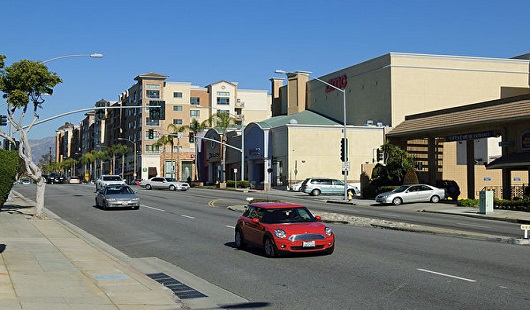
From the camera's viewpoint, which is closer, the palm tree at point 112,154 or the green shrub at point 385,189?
the green shrub at point 385,189

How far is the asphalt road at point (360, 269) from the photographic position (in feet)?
34.2

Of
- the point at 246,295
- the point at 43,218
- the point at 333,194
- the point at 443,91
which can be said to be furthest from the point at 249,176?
the point at 246,295

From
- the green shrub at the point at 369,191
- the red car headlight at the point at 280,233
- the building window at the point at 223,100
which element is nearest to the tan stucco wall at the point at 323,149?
the green shrub at the point at 369,191

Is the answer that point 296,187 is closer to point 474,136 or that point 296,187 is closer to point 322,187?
point 322,187

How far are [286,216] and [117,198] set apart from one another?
2022 centimetres

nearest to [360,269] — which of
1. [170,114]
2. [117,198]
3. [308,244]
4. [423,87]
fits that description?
[308,244]

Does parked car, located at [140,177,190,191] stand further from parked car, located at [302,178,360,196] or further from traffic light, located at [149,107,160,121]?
traffic light, located at [149,107,160,121]

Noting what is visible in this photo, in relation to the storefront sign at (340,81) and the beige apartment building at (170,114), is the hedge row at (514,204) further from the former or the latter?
the beige apartment building at (170,114)

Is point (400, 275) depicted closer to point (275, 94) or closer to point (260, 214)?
point (260, 214)

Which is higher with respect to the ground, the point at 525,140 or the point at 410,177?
the point at 525,140

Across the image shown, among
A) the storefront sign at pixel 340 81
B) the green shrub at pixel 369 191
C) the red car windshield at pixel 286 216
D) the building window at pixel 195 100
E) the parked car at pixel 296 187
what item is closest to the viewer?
the red car windshield at pixel 286 216

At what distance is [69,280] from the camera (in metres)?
12.0

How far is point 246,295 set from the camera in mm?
11172

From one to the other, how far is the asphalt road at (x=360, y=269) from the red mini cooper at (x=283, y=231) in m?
0.36
